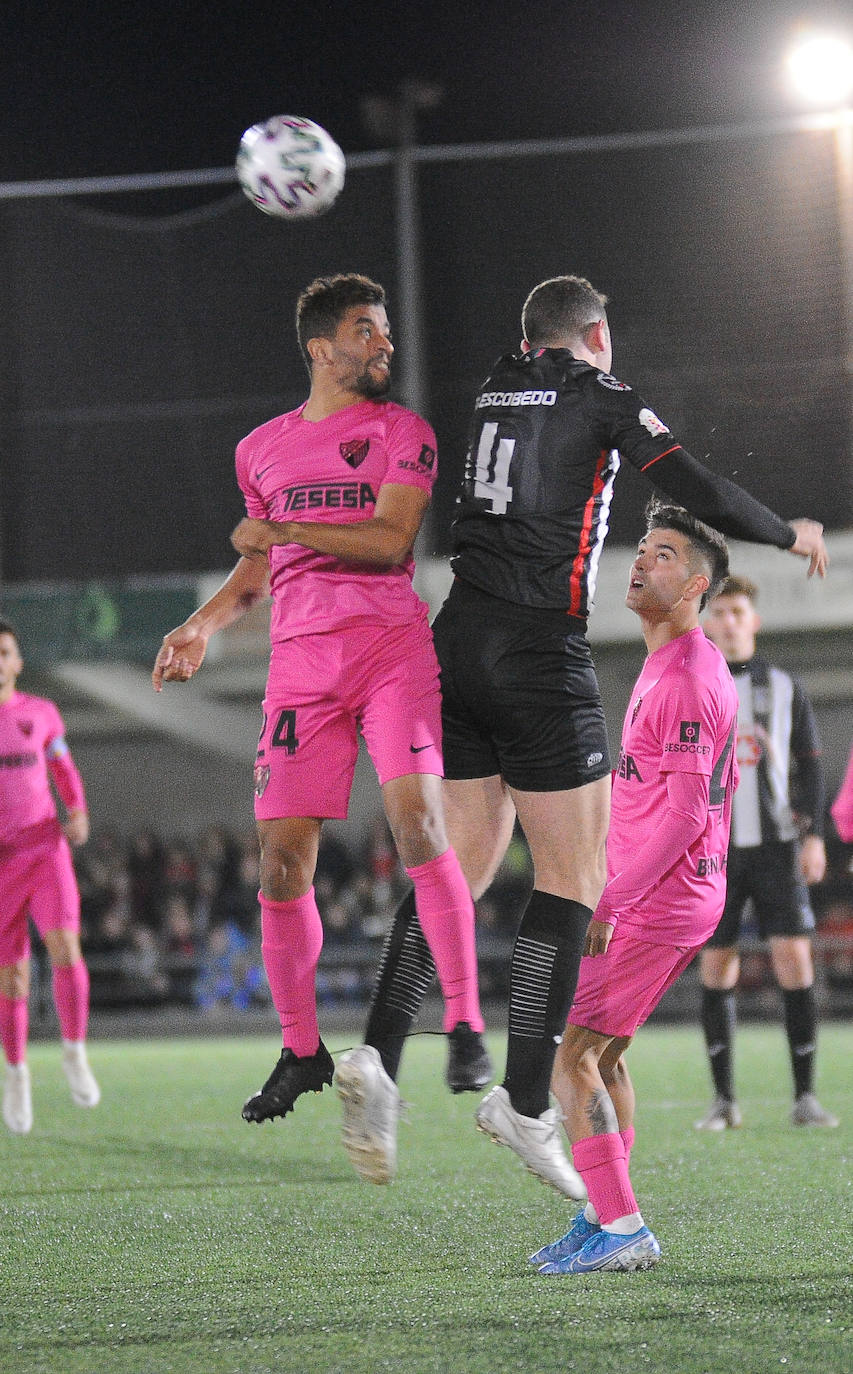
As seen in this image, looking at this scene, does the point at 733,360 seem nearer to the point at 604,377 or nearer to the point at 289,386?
the point at 289,386

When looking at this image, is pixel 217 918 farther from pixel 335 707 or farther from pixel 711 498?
pixel 711 498

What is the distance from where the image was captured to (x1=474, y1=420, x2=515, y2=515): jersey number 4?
3775 mm

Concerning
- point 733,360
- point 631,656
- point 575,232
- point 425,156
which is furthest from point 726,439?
point 631,656

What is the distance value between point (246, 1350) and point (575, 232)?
40.0 feet

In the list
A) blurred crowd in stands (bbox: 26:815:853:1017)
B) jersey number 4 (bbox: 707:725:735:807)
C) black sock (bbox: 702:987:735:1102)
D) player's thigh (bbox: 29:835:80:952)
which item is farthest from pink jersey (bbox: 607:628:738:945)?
blurred crowd in stands (bbox: 26:815:853:1017)

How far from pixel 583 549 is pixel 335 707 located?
2.37 ft

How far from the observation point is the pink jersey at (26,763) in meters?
7.57

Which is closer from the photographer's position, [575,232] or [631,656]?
[575,232]

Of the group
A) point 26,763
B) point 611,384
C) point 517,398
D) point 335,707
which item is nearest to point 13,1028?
point 26,763

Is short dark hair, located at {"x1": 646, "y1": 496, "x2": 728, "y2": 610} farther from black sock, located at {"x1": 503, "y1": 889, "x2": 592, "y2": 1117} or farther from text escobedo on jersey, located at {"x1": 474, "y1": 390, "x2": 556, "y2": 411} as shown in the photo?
black sock, located at {"x1": 503, "y1": 889, "x2": 592, "y2": 1117}

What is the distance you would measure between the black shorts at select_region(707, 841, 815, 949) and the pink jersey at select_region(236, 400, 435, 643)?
3.72 m

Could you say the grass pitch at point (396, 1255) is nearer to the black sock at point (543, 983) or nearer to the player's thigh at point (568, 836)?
the black sock at point (543, 983)

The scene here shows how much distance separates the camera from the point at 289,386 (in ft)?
48.8

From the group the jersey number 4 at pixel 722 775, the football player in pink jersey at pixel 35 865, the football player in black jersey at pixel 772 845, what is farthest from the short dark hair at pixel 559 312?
the football player in pink jersey at pixel 35 865
